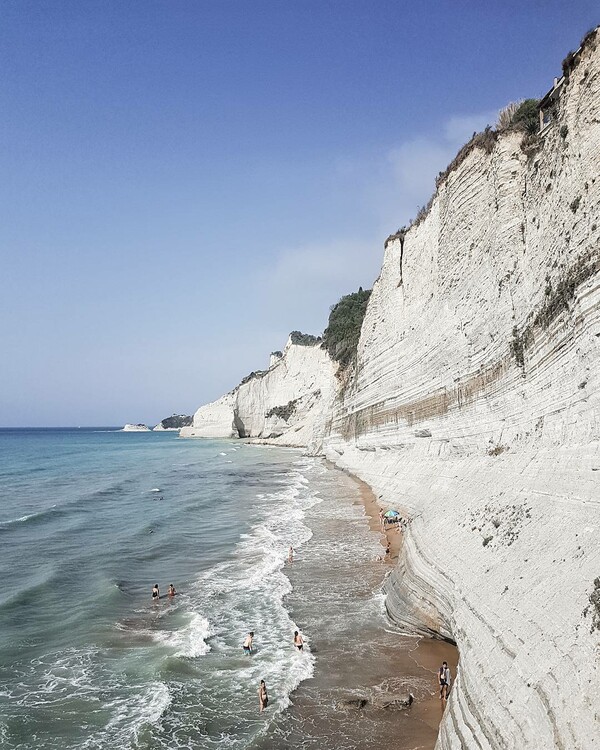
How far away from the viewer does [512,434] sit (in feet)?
49.3

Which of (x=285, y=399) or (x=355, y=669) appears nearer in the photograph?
(x=355, y=669)

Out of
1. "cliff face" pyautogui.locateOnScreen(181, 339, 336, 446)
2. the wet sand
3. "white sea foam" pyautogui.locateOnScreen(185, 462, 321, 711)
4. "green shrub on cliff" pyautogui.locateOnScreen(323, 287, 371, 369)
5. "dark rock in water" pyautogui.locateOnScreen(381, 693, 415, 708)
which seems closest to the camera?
the wet sand

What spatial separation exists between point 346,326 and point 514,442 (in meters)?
42.8

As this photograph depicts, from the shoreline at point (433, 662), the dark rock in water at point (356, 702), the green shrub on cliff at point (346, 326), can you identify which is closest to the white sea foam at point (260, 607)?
the dark rock in water at point (356, 702)

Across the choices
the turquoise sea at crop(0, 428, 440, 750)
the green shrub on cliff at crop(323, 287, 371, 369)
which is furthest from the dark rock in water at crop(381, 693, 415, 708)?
the green shrub on cliff at crop(323, 287, 371, 369)

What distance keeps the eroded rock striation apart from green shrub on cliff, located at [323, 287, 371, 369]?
20.6 m

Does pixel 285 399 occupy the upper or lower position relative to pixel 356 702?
upper

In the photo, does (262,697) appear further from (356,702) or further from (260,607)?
(260,607)

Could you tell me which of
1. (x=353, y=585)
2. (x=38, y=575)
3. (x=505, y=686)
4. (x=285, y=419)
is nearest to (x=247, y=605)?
(x=353, y=585)

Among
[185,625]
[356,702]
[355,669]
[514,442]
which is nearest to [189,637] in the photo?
[185,625]

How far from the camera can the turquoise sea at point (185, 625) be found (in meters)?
10.2

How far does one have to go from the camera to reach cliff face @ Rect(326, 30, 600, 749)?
23.9 feet

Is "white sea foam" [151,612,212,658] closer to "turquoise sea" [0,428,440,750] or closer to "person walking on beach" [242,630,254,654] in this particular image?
"turquoise sea" [0,428,440,750]

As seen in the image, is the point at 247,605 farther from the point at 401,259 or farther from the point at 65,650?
the point at 401,259
